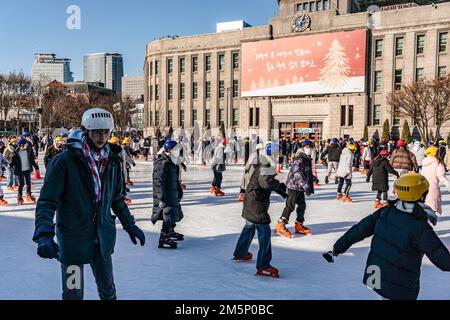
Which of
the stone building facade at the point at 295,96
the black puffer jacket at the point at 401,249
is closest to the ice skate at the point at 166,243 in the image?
the black puffer jacket at the point at 401,249

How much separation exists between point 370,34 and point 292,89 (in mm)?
8314

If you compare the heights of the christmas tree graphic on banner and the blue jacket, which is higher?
the christmas tree graphic on banner

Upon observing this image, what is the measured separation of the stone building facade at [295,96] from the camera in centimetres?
3653

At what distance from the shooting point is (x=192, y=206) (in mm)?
10336

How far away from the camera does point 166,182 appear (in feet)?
20.8

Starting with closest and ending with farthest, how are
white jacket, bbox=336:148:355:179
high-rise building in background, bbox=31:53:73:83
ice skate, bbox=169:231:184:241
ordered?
ice skate, bbox=169:231:184:241
white jacket, bbox=336:148:355:179
high-rise building in background, bbox=31:53:73:83

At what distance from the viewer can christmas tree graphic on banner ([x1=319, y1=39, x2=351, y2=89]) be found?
38.1m

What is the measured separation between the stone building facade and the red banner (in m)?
0.65

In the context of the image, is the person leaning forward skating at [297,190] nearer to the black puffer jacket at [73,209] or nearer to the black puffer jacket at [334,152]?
the black puffer jacket at [73,209]

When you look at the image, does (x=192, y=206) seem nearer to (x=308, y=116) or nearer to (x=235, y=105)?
(x=308, y=116)

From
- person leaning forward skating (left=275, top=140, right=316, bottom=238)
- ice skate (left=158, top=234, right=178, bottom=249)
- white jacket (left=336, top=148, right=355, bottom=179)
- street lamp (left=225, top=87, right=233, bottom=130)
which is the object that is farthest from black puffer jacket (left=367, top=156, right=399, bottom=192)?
street lamp (left=225, top=87, right=233, bottom=130)

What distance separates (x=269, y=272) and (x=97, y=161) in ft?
9.32

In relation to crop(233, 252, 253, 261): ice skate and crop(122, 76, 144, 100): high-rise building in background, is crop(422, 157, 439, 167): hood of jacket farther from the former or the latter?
crop(122, 76, 144, 100): high-rise building in background

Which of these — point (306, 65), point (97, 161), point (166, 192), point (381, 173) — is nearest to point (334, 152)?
point (381, 173)
